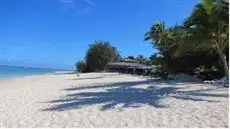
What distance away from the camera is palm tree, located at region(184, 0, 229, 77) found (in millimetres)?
14947

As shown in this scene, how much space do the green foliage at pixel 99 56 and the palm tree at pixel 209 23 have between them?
147ft

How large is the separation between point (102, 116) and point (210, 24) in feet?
32.4

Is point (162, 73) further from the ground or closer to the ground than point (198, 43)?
closer to the ground

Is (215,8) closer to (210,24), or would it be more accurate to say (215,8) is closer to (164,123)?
(210,24)

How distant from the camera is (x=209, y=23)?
16109mm

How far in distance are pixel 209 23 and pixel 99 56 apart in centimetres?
4723

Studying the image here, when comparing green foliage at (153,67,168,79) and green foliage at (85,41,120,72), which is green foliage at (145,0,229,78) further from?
green foliage at (85,41,120,72)

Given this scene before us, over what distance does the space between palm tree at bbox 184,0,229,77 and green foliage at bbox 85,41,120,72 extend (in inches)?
1770

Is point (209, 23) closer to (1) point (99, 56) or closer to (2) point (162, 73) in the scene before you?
(2) point (162, 73)

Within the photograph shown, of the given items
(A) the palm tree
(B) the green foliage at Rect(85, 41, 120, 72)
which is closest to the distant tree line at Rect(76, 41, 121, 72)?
(B) the green foliage at Rect(85, 41, 120, 72)

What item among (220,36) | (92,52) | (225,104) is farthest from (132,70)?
(225,104)

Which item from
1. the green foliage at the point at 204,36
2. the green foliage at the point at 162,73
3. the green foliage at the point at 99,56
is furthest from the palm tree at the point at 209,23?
the green foliage at the point at 99,56

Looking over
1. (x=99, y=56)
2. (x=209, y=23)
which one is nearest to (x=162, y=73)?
(x=209, y=23)

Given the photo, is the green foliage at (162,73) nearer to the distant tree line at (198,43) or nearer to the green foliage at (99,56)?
the distant tree line at (198,43)
